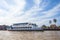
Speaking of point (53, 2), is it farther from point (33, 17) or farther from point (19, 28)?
point (19, 28)

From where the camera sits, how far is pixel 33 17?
3840 mm

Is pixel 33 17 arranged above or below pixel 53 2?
below

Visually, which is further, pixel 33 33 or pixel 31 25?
pixel 33 33

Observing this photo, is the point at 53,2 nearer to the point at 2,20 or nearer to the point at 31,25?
the point at 31,25

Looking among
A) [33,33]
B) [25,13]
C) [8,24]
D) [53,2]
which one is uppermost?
[53,2]

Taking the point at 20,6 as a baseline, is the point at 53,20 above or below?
below

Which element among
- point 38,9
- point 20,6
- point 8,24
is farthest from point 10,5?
point 38,9

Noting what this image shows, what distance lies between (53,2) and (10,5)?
1214 millimetres

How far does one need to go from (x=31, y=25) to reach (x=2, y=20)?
84 centimetres

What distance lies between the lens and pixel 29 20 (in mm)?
3854

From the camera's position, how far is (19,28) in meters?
4.33

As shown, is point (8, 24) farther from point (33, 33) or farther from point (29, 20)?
point (33, 33)

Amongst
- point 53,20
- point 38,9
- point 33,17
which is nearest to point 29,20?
point 33,17

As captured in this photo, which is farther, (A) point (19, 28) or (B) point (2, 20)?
(A) point (19, 28)
